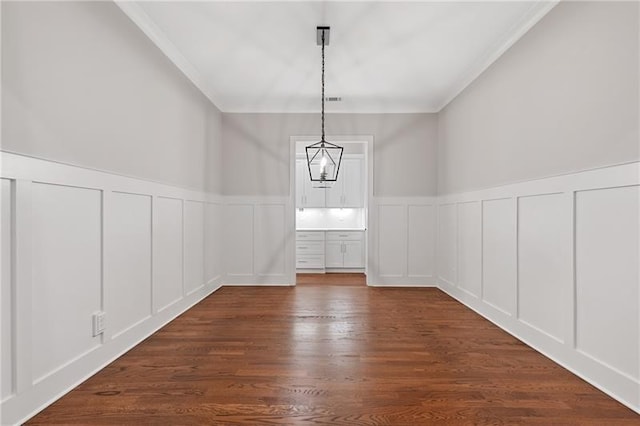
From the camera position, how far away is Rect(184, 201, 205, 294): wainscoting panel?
4230 millimetres

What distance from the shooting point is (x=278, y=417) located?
1.95 m

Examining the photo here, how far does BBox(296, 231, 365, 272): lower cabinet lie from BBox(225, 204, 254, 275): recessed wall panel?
1689 millimetres

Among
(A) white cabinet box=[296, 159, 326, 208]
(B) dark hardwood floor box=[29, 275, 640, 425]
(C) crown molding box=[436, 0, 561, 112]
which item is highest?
(C) crown molding box=[436, 0, 561, 112]

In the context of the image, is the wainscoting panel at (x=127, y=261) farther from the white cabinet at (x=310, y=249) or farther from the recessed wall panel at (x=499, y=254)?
the white cabinet at (x=310, y=249)

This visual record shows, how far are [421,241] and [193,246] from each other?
3.34 metres

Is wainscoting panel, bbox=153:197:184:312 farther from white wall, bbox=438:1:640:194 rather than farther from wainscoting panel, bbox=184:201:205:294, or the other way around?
white wall, bbox=438:1:640:194

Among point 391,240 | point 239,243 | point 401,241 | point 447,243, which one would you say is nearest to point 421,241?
point 401,241

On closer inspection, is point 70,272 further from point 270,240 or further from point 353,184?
point 353,184

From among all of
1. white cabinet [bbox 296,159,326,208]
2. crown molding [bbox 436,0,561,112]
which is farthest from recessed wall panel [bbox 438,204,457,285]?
white cabinet [bbox 296,159,326,208]

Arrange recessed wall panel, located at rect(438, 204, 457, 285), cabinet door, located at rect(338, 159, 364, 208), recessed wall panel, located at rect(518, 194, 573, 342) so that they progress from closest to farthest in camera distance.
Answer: recessed wall panel, located at rect(518, 194, 573, 342) → recessed wall panel, located at rect(438, 204, 457, 285) → cabinet door, located at rect(338, 159, 364, 208)

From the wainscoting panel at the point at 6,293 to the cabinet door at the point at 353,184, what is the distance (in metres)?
6.20

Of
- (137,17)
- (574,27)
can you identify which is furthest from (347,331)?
(137,17)

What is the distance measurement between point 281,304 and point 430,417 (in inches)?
109

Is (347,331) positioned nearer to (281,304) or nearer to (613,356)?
(281,304)
